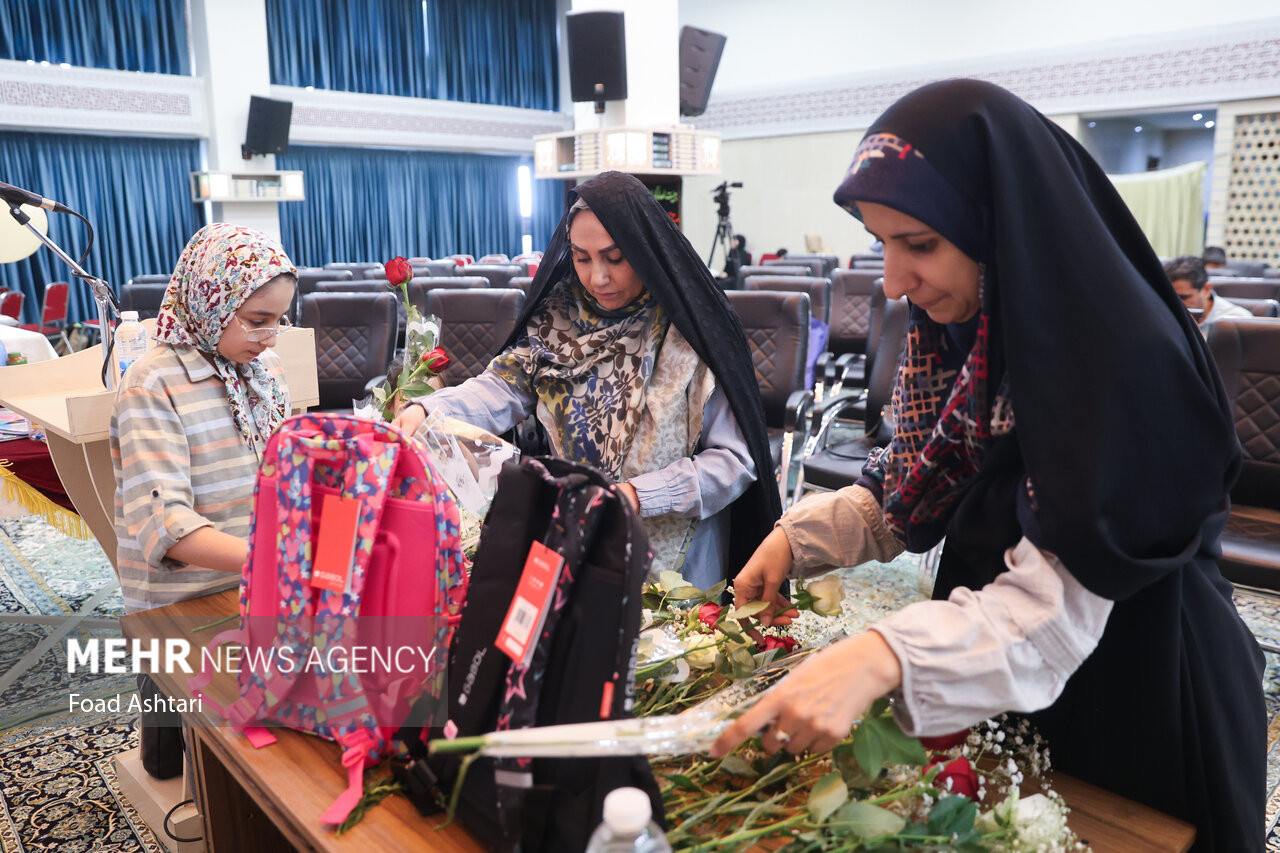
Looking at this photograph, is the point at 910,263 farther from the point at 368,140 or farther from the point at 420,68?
the point at 420,68

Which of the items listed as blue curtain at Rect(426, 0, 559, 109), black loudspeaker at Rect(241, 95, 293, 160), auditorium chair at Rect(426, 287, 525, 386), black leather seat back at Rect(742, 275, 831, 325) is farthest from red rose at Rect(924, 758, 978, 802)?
blue curtain at Rect(426, 0, 559, 109)

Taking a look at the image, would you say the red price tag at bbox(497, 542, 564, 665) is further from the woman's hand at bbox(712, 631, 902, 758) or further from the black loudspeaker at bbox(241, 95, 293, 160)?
the black loudspeaker at bbox(241, 95, 293, 160)

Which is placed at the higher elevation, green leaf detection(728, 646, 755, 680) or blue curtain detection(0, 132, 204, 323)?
blue curtain detection(0, 132, 204, 323)

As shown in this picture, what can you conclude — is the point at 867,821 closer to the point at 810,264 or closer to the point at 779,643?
the point at 779,643

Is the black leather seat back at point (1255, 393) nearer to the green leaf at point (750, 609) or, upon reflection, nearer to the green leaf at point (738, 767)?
the green leaf at point (750, 609)

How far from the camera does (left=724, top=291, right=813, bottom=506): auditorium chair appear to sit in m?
3.27

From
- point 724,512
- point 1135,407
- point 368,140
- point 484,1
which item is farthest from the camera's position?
point 484,1

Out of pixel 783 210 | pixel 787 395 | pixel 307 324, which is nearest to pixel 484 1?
pixel 783 210

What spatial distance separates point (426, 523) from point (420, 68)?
45.1 ft

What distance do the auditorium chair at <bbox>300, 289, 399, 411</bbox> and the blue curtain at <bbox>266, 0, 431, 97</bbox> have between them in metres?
9.56

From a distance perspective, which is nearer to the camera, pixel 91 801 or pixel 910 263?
pixel 910 263

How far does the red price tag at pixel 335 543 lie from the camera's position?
3.25 feet

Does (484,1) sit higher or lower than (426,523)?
higher

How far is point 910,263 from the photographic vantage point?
2.92ft
